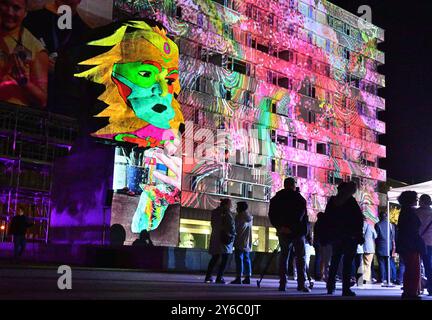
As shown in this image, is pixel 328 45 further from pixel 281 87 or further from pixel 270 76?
pixel 270 76

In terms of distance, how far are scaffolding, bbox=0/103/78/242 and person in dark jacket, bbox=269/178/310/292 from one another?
105 feet

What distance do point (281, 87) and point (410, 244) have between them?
52.0m

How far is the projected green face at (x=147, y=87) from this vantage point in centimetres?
3481

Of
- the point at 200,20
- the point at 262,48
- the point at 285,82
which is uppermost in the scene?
the point at 262,48

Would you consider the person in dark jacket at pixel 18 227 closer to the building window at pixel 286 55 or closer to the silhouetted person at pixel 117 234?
the silhouetted person at pixel 117 234

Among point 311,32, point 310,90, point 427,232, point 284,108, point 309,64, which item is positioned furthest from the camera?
point 311,32

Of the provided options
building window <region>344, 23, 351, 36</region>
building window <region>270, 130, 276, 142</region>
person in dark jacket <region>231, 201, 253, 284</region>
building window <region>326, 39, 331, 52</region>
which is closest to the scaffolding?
building window <region>270, 130, 276, 142</region>

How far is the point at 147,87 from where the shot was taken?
115 ft

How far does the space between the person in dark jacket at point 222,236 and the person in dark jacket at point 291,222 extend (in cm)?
262

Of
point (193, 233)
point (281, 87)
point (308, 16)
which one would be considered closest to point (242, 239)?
point (193, 233)

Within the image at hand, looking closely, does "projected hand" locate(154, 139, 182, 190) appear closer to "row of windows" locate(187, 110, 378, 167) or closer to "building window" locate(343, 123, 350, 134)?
"row of windows" locate(187, 110, 378, 167)

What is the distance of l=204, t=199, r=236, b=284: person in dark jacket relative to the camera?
13.6 meters

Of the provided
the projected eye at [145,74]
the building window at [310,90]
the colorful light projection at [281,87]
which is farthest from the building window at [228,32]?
the projected eye at [145,74]
